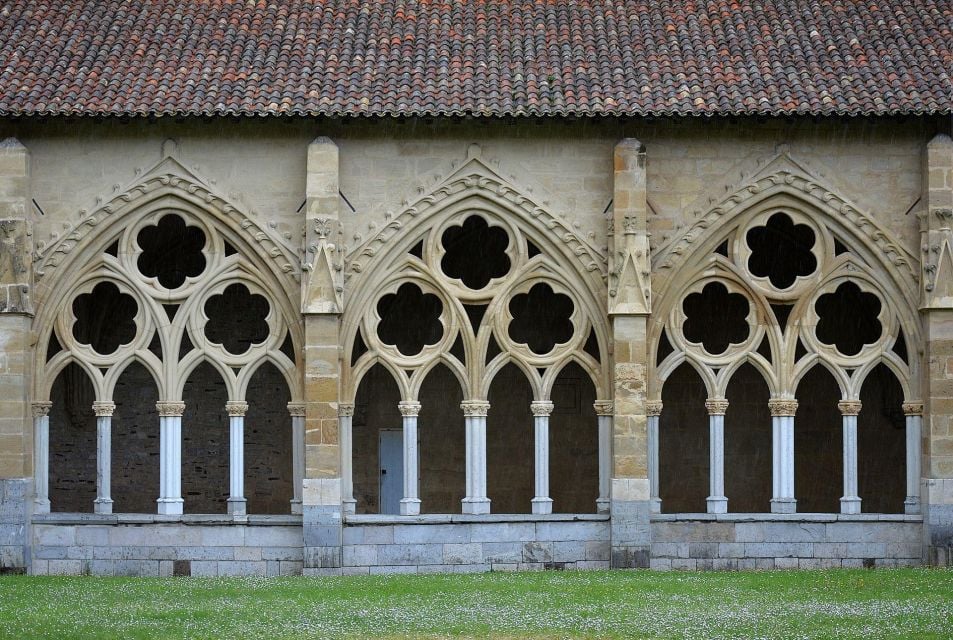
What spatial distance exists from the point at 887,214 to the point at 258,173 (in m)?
8.86

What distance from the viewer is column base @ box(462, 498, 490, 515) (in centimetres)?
1989

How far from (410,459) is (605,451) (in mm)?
2745

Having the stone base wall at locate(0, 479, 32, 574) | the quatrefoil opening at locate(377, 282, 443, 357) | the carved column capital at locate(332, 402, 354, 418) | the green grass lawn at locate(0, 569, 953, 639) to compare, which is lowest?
the green grass lawn at locate(0, 569, 953, 639)

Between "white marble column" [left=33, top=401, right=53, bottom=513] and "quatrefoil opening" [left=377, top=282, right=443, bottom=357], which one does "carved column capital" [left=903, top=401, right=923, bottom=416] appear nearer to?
"quatrefoil opening" [left=377, top=282, right=443, bottom=357]

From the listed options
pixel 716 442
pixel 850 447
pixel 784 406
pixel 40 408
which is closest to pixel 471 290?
pixel 716 442

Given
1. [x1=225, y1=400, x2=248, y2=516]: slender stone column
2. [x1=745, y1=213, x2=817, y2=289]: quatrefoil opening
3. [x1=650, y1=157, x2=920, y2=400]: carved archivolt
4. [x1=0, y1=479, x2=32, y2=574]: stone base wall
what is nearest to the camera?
[x1=0, y1=479, x2=32, y2=574]: stone base wall

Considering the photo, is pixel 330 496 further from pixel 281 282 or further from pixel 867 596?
pixel 867 596

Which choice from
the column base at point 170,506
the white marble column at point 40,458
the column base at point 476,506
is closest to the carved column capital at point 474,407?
the column base at point 476,506

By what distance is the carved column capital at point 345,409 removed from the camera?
1986 cm

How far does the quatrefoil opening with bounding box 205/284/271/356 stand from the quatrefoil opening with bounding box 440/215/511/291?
11.2ft

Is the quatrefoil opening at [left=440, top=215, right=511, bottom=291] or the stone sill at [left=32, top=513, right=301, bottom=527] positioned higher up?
the quatrefoil opening at [left=440, top=215, right=511, bottom=291]

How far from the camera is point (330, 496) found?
1947 centimetres

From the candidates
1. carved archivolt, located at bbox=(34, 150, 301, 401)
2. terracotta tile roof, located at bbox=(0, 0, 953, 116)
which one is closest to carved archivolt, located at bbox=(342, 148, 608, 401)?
carved archivolt, located at bbox=(34, 150, 301, 401)

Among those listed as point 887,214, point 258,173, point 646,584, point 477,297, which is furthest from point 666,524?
point 258,173
